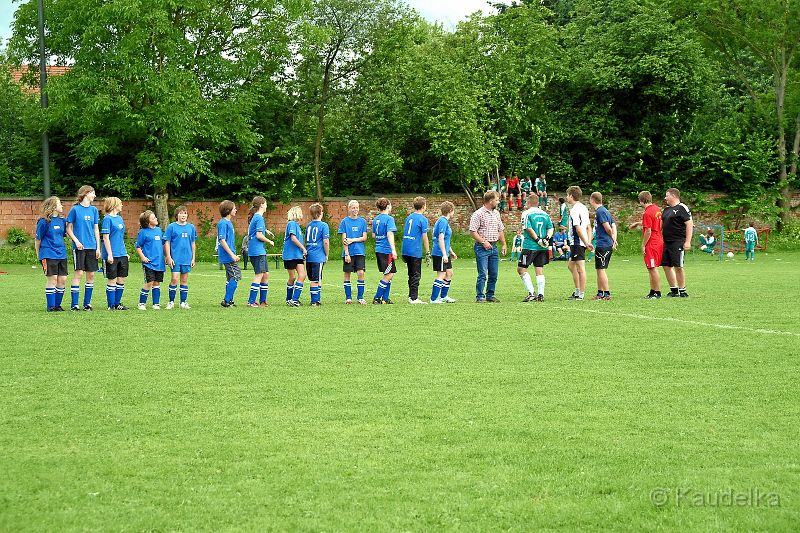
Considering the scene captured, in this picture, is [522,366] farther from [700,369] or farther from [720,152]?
[720,152]

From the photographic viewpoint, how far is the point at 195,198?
42.5 m

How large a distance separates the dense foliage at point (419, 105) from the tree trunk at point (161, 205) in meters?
0.64

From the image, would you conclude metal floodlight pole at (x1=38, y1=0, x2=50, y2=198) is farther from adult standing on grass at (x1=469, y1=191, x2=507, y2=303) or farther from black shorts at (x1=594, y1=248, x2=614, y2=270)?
black shorts at (x1=594, y1=248, x2=614, y2=270)

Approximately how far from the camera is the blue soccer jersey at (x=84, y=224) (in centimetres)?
1578

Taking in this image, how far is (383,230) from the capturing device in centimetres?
1727

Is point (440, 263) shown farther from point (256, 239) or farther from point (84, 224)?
point (84, 224)

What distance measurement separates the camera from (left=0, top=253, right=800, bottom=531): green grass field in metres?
5.24

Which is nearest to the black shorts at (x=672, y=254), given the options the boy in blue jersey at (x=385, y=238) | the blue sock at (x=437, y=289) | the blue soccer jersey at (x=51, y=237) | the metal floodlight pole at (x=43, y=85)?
the blue sock at (x=437, y=289)

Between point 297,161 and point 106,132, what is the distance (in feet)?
28.2

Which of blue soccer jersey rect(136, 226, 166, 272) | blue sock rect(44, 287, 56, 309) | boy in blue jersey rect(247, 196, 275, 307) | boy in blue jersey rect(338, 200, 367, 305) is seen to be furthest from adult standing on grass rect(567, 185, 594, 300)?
blue sock rect(44, 287, 56, 309)

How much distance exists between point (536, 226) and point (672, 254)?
2506mm

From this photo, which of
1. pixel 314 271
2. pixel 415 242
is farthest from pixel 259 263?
pixel 415 242

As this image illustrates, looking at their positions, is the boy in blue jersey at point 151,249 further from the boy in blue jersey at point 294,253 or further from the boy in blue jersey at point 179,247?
the boy in blue jersey at point 294,253

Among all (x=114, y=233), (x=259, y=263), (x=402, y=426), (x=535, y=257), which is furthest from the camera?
(x=535, y=257)
